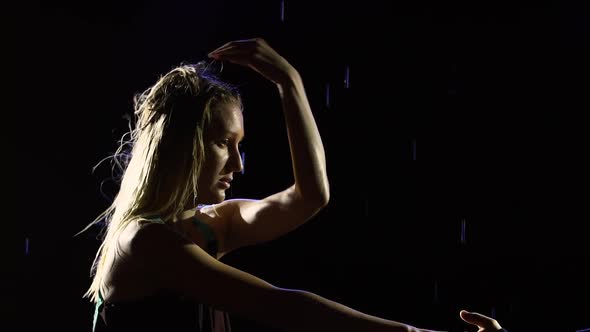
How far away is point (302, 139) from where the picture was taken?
118 centimetres

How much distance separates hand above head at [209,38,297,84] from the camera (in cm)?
109

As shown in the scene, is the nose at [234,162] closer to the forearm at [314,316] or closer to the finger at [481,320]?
the forearm at [314,316]

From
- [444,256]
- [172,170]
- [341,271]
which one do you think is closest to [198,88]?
[172,170]

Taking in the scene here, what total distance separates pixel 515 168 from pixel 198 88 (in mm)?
1502

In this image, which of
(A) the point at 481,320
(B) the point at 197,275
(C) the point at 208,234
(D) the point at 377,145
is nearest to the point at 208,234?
(C) the point at 208,234

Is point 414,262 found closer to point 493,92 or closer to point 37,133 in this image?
point 493,92

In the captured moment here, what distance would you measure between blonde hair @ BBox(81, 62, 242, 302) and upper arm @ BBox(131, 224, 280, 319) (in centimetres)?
11

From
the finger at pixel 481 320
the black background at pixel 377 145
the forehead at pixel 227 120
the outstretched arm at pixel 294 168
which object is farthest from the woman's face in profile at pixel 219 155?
the black background at pixel 377 145

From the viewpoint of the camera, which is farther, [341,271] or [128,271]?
[341,271]

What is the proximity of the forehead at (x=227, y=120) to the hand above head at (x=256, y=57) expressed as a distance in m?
0.11

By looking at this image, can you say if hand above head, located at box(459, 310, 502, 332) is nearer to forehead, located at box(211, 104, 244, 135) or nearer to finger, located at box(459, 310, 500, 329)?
finger, located at box(459, 310, 500, 329)

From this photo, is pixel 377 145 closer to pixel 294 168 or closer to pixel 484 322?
pixel 294 168

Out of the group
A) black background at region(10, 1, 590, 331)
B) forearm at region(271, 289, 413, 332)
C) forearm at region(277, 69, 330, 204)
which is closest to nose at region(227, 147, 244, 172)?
forearm at region(277, 69, 330, 204)

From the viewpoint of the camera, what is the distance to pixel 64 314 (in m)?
2.25
